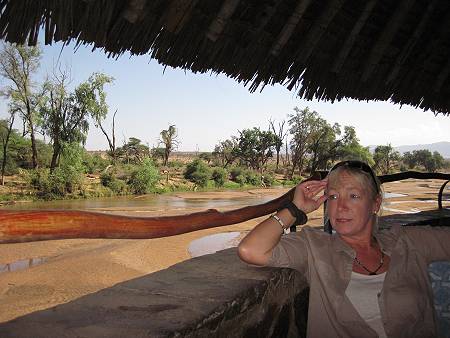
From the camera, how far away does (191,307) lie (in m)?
1.36

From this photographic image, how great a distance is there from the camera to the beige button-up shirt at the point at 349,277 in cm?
157

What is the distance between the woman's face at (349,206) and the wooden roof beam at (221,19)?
1077 millimetres

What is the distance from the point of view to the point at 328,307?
63.4 inches

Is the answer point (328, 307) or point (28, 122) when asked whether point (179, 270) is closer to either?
point (328, 307)

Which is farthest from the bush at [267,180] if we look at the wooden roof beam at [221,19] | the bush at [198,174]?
the wooden roof beam at [221,19]

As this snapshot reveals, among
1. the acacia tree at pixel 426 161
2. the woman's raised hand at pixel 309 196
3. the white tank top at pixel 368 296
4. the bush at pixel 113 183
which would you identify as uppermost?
the acacia tree at pixel 426 161

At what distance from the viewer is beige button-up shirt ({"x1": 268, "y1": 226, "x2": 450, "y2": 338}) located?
5.16 ft

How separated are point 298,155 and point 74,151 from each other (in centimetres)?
2812

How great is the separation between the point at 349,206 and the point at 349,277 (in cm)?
32

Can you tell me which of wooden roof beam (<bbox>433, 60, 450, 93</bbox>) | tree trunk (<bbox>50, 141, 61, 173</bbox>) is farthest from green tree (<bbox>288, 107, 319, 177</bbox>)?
wooden roof beam (<bbox>433, 60, 450, 93</bbox>)

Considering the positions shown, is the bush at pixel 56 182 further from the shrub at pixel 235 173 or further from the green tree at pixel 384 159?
the green tree at pixel 384 159

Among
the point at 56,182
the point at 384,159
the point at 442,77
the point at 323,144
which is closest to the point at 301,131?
the point at 323,144

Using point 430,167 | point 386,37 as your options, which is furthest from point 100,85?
point 430,167

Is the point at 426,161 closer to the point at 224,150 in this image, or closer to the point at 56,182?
the point at 224,150
